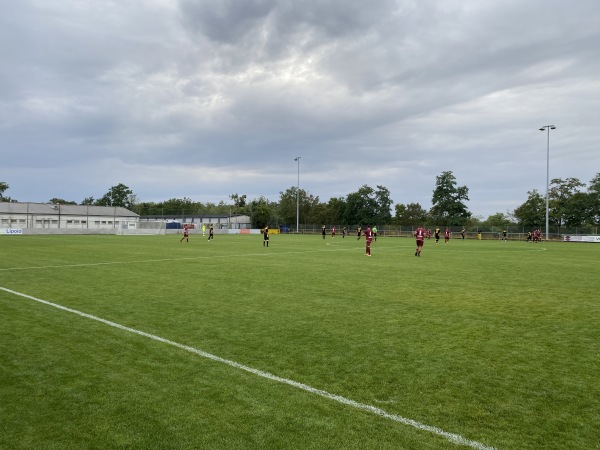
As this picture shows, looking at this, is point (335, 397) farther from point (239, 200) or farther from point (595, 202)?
point (239, 200)

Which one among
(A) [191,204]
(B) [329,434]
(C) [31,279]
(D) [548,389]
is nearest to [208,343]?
(B) [329,434]

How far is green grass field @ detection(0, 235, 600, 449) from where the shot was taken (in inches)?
148

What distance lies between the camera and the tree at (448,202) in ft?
280

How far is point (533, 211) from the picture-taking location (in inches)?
3216

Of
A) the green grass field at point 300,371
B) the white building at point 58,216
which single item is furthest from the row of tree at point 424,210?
the green grass field at point 300,371

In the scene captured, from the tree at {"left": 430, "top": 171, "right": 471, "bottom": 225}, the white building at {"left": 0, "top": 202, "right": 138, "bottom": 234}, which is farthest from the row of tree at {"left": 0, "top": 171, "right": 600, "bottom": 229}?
the white building at {"left": 0, "top": 202, "right": 138, "bottom": 234}

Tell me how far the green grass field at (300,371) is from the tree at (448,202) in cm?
7884

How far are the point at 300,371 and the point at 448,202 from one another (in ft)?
285

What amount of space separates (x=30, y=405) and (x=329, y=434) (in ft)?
9.90

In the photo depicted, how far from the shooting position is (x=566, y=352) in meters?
6.05

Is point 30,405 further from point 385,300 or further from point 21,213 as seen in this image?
point 21,213

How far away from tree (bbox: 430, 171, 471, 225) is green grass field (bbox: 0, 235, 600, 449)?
78.8 meters

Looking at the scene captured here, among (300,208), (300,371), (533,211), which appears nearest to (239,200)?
(300,208)

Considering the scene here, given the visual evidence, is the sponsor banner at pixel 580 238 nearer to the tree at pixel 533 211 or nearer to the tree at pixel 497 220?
the tree at pixel 533 211
